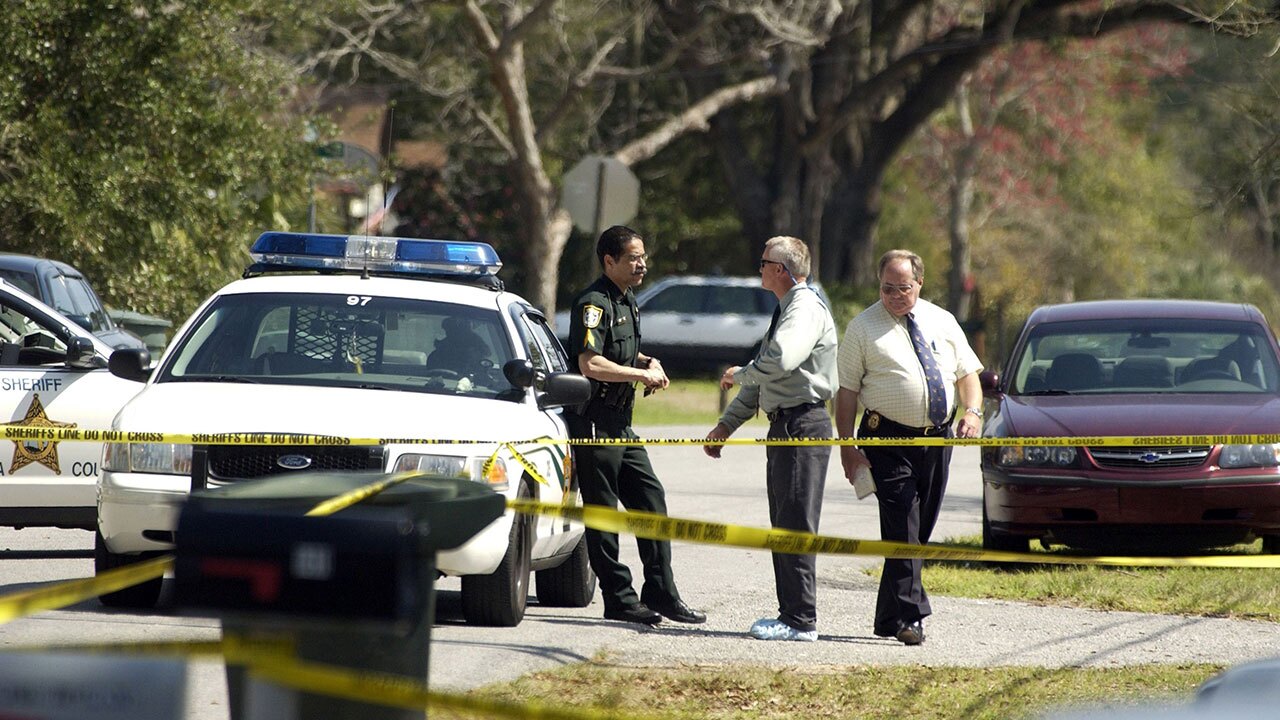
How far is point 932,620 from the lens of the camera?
8.57 metres

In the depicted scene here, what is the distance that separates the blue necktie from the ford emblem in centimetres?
273

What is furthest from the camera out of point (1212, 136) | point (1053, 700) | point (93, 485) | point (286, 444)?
point (1212, 136)

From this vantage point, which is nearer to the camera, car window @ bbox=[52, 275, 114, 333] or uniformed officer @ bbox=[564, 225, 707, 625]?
uniformed officer @ bbox=[564, 225, 707, 625]

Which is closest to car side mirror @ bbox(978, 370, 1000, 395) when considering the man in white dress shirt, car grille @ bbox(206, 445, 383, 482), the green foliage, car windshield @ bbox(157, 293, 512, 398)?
the man in white dress shirt

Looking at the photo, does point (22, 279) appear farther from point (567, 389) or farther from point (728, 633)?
point (728, 633)

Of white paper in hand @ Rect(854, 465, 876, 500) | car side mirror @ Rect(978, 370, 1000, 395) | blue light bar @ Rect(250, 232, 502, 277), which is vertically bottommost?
white paper in hand @ Rect(854, 465, 876, 500)

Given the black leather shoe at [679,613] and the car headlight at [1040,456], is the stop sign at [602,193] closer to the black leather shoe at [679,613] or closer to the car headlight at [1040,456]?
the car headlight at [1040,456]

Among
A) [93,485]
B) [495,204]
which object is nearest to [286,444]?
[93,485]

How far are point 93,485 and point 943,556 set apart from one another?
17.3ft

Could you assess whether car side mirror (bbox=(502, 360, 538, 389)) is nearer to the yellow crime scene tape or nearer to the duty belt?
the yellow crime scene tape

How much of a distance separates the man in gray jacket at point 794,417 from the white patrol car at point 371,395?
2.88 ft

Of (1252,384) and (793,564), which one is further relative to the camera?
(1252,384)

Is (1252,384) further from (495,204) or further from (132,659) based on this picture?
(495,204)

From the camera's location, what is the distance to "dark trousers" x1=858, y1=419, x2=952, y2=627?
775 cm
